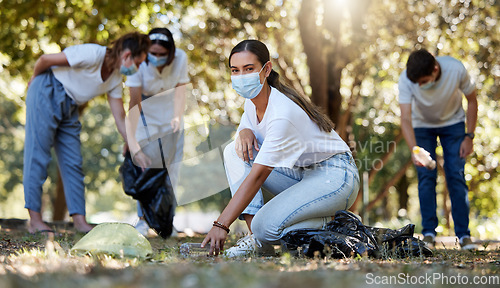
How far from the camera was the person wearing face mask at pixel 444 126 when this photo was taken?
5.46 metres

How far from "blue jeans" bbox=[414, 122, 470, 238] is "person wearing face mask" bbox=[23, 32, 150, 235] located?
10.3 ft

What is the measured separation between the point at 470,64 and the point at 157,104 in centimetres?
827

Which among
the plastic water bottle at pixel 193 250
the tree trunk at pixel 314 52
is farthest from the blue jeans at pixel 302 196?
the tree trunk at pixel 314 52

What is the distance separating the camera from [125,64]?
5.21 m

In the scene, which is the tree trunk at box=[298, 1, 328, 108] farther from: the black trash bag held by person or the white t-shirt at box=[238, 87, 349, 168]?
the black trash bag held by person

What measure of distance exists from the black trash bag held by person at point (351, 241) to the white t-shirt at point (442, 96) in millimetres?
2153

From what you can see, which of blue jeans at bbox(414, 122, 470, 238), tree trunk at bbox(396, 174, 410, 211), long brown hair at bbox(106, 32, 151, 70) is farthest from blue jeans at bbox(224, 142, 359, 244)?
tree trunk at bbox(396, 174, 410, 211)

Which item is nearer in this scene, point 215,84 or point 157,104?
point 157,104

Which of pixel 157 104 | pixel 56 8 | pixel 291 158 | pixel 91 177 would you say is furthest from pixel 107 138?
pixel 291 158

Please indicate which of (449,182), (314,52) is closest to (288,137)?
(449,182)

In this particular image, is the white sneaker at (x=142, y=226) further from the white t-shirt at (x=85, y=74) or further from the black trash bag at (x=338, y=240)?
the black trash bag at (x=338, y=240)

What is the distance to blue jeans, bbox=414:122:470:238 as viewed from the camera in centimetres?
546

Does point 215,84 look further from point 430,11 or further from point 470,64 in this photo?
point 470,64

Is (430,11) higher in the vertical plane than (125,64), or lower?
higher
